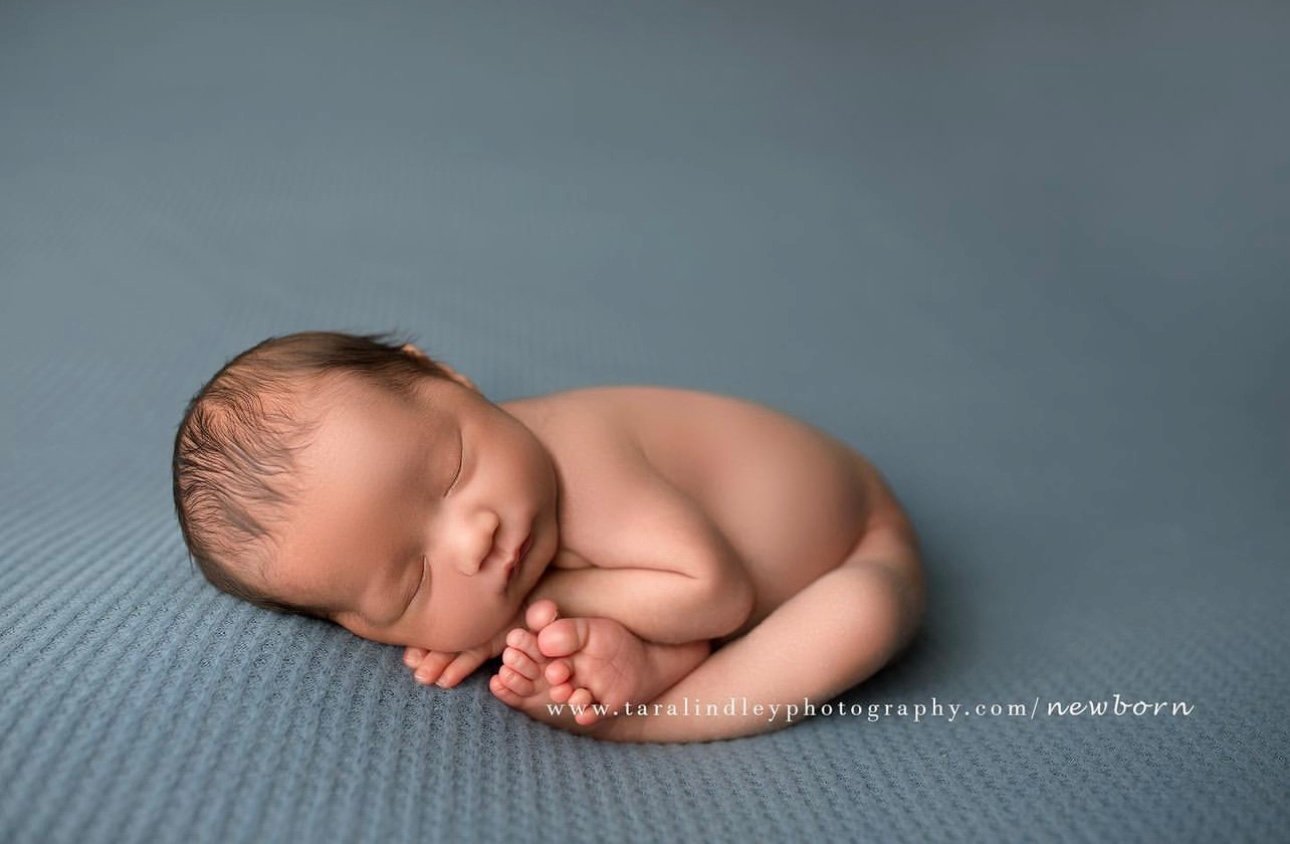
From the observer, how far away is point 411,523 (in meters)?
0.95

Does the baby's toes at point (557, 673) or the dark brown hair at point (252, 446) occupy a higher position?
the dark brown hair at point (252, 446)

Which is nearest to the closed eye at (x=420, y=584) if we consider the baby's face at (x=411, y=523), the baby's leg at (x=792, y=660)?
the baby's face at (x=411, y=523)

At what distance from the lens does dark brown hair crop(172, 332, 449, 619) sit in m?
0.93

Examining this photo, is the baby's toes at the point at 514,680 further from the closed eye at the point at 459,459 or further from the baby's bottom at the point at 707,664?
the closed eye at the point at 459,459

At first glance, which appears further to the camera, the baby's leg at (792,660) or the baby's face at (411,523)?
the baby's leg at (792,660)

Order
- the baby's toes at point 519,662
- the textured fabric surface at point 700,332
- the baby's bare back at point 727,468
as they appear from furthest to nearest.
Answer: the baby's bare back at point 727,468
the baby's toes at point 519,662
the textured fabric surface at point 700,332

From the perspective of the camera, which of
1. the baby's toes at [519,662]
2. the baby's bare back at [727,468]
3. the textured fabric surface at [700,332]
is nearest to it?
the textured fabric surface at [700,332]

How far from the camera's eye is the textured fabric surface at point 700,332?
0.86m

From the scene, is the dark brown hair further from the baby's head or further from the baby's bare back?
the baby's bare back

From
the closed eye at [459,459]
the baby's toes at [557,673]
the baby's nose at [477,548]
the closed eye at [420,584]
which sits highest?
the closed eye at [459,459]

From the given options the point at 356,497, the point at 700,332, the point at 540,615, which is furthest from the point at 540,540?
the point at 700,332

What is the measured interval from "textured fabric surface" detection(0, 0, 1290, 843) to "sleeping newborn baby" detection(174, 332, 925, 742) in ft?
0.15

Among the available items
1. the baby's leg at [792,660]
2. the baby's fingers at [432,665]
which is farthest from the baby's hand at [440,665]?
the baby's leg at [792,660]

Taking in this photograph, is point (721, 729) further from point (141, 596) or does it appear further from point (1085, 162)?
point (1085, 162)
